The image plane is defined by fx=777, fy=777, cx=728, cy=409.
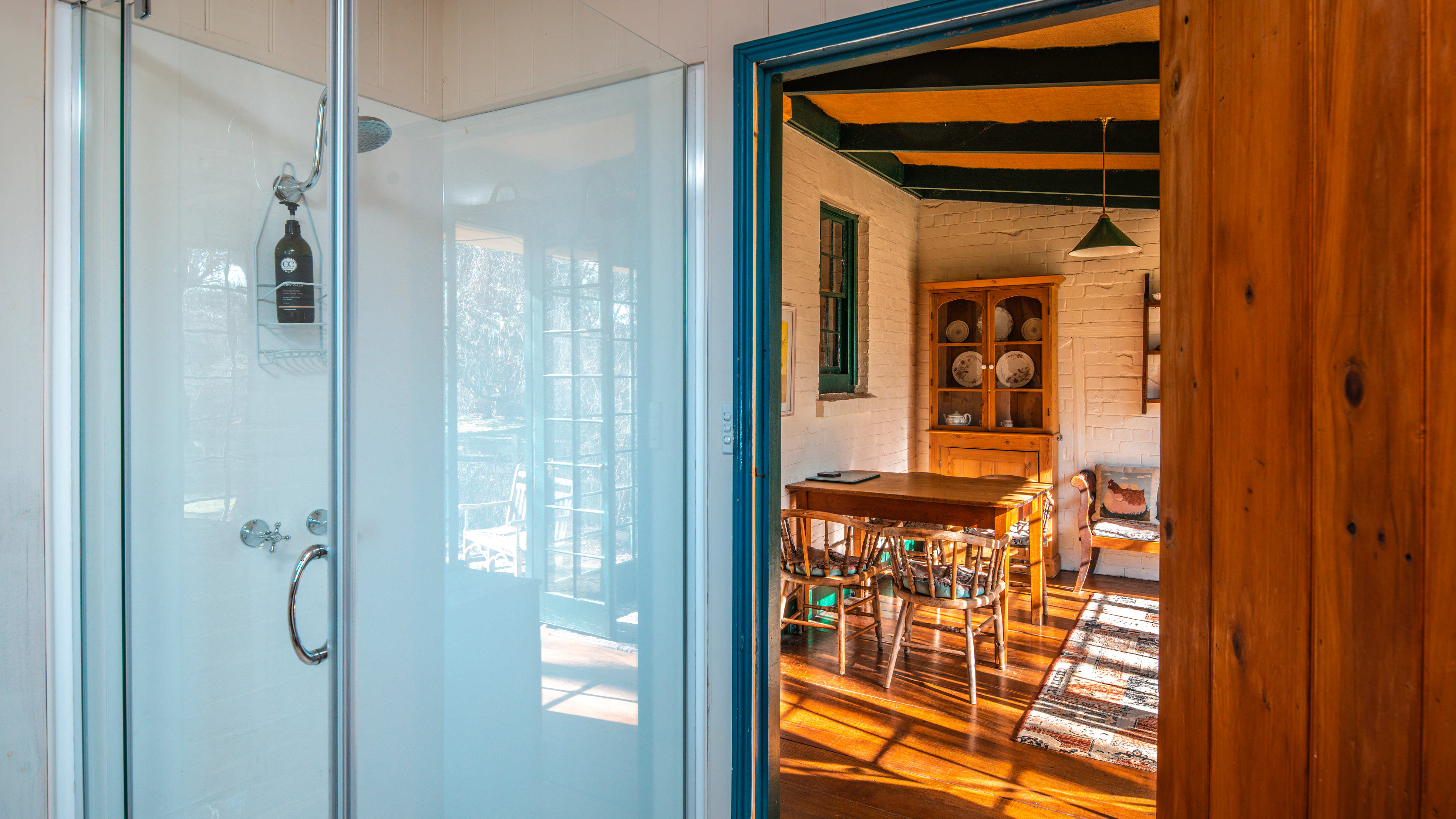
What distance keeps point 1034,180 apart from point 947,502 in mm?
2446

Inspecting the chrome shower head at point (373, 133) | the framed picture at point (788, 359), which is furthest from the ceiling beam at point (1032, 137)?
the chrome shower head at point (373, 133)

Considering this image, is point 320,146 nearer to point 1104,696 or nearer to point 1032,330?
point 1104,696

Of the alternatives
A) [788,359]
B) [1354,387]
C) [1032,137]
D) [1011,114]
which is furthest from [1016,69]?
[1354,387]

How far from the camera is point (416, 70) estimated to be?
1.34m

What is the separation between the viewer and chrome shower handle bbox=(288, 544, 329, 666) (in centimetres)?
125

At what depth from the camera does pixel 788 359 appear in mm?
4062

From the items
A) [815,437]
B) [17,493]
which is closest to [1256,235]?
[17,493]

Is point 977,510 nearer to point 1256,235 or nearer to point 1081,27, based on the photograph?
point 1081,27

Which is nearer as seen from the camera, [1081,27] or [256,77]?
[256,77]

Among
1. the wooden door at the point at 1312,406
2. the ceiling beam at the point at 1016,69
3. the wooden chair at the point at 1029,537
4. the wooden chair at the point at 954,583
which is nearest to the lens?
the wooden door at the point at 1312,406

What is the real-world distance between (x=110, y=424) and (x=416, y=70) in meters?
0.92

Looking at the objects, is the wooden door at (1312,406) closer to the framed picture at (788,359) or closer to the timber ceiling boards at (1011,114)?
the timber ceiling boards at (1011,114)

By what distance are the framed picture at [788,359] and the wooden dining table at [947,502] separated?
0.42 meters

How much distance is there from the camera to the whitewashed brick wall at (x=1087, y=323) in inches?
204
